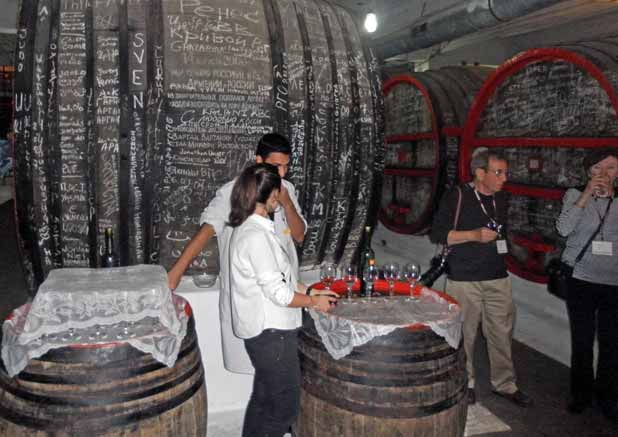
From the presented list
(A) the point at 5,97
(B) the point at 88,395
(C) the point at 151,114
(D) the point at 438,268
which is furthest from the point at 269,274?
(A) the point at 5,97

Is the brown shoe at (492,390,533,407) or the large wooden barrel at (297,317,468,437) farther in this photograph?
the brown shoe at (492,390,533,407)

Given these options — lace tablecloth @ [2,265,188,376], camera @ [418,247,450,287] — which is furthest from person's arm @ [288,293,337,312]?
camera @ [418,247,450,287]

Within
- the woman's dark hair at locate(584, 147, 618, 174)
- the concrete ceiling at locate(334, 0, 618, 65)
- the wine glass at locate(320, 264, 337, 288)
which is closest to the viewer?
the wine glass at locate(320, 264, 337, 288)

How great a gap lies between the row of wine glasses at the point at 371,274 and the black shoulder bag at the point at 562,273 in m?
1.20

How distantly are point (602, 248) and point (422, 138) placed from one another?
3113 mm

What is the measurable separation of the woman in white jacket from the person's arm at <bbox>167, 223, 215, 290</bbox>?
0.26 meters

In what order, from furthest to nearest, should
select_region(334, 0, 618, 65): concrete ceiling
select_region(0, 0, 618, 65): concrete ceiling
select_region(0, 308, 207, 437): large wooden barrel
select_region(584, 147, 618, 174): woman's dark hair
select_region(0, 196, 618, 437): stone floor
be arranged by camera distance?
select_region(334, 0, 618, 65): concrete ceiling
select_region(0, 0, 618, 65): concrete ceiling
select_region(584, 147, 618, 174): woman's dark hair
select_region(0, 196, 618, 437): stone floor
select_region(0, 308, 207, 437): large wooden barrel

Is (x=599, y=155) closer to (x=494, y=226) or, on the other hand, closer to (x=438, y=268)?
(x=494, y=226)

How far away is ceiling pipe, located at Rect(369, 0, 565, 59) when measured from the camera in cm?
558

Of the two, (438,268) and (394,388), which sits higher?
(438,268)

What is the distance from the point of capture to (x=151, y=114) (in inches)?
96.2

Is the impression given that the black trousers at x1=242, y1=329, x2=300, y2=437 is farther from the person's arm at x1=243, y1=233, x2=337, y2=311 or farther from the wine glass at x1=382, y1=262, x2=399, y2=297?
the wine glass at x1=382, y1=262, x2=399, y2=297

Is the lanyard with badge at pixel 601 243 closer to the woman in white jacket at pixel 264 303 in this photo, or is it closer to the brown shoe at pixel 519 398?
the brown shoe at pixel 519 398

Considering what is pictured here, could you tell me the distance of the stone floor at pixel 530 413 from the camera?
3.04 m
